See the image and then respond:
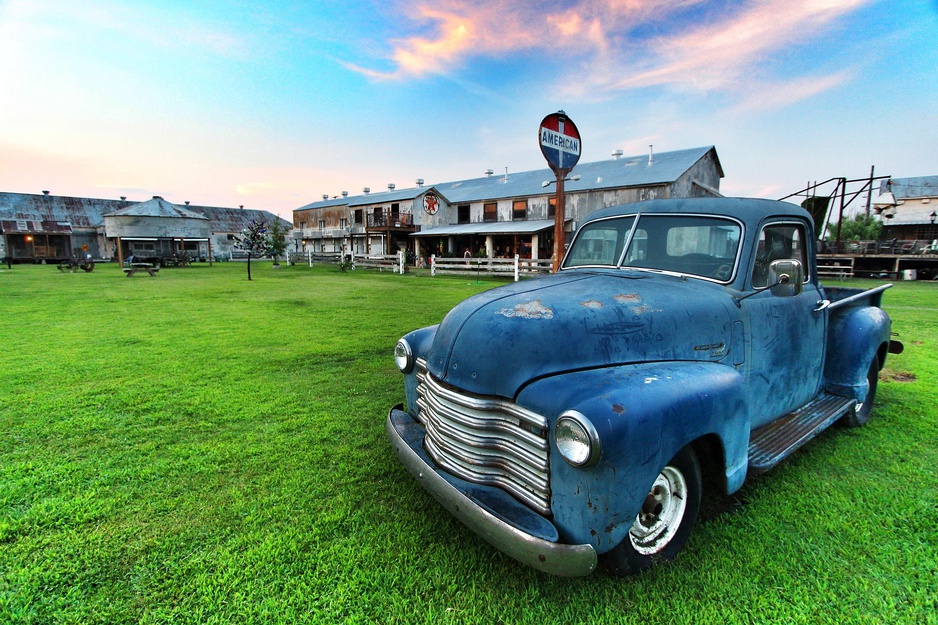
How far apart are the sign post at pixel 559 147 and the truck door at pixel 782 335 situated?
2620 mm

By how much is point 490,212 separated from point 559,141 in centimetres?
2863

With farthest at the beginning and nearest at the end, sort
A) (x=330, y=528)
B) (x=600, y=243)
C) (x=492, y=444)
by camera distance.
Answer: (x=600, y=243)
(x=330, y=528)
(x=492, y=444)

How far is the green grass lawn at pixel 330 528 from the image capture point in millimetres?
2076

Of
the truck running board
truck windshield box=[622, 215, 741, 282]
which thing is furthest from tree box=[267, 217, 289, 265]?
the truck running board

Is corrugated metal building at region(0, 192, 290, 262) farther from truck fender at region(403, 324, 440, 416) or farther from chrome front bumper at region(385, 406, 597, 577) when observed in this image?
chrome front bumper at region(385, 406, 597, 577)

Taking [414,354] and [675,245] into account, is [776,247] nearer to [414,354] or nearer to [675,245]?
[675,245]

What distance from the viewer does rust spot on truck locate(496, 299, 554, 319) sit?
7.72ft

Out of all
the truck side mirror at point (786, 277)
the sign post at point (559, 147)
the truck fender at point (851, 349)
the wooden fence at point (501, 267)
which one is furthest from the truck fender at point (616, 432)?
the wooden fence at point (501, 267)

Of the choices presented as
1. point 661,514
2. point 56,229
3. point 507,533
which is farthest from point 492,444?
point 56,229

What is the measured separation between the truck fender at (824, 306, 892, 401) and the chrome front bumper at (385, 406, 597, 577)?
11.8 ft

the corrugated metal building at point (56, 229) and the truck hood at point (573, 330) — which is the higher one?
the corrugated metal building at point (56, 229)

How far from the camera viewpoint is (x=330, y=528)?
2.64m

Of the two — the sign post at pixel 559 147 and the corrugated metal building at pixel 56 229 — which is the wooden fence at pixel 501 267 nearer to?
the sign post at pixel 559 147

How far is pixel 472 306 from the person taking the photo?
2.66 m
